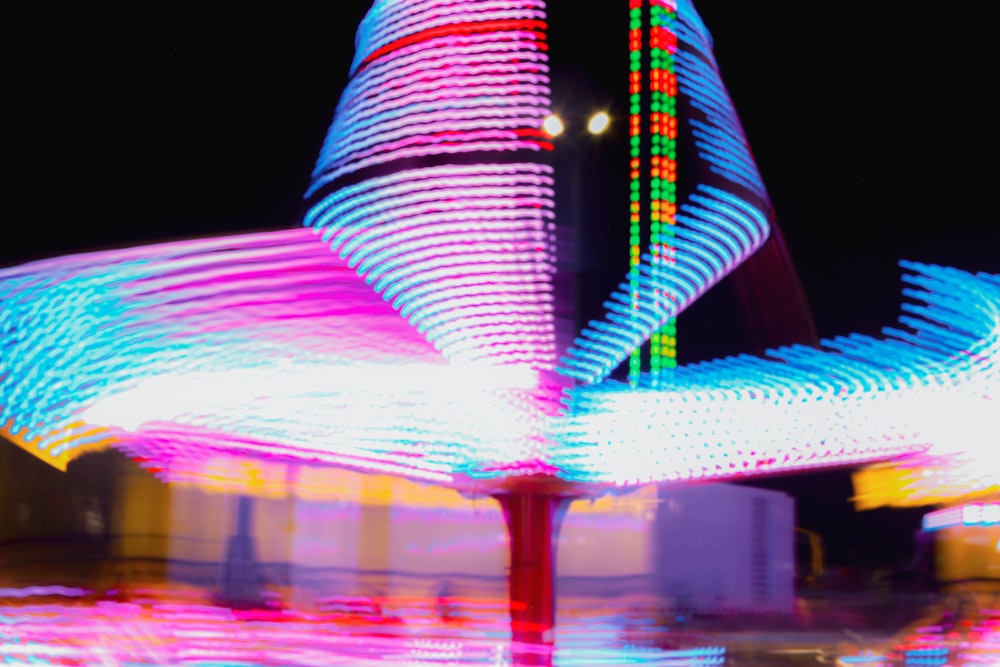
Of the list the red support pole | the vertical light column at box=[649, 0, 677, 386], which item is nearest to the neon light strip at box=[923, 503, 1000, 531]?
the vertical light column at box=[649, 0, 677, 386]

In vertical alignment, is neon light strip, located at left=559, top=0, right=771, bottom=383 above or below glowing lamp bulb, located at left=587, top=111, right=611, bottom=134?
below

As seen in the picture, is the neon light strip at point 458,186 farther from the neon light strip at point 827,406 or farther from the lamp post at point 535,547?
the lamp post at point 535,547

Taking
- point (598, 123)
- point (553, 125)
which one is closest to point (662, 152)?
point (598, 123)

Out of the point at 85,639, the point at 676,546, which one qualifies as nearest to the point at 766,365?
the point at 85,639

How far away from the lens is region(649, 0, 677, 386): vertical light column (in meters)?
7.33

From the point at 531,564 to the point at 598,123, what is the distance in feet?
11.1

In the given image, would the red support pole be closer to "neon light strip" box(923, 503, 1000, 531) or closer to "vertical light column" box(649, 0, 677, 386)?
"vertical light column" box(649, 0, 677, 386)

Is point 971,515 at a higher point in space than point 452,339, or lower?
lower

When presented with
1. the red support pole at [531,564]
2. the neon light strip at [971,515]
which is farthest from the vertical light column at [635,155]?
the neon light strip at [971,515]

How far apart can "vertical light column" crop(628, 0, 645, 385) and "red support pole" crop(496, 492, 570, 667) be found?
4.35 ft

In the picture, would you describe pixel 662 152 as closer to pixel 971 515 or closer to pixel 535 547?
pixel 535 547

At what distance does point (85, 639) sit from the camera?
25.5ft

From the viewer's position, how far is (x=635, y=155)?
7742 millimetres

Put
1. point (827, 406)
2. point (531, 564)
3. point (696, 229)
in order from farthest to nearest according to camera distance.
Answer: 1. point (531, 564)
2. point (696, 229)
3. point (827, 406)
